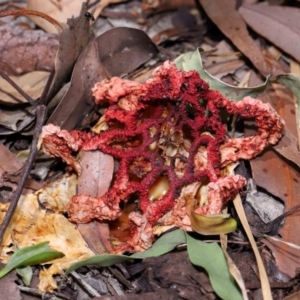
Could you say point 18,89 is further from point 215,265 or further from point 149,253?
point 215,265

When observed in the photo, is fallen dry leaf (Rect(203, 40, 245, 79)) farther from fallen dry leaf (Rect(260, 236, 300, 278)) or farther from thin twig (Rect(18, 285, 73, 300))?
thin twig (Rect(18, 285, 73, 300))

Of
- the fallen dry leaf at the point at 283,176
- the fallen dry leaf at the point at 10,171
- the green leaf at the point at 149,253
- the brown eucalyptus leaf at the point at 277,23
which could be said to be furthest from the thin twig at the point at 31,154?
the brown eucalyptus leaf at the point at 277,23

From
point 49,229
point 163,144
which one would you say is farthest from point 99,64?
point 49,229

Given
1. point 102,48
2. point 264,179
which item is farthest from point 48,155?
point 264,179

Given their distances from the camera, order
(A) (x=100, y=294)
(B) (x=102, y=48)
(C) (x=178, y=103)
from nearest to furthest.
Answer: (A) (x=100, y=294)
(C) (x=178, y=103)
(B) (x=102, y=48)

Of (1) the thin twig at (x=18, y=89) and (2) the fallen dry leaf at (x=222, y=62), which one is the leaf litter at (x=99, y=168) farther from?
(1) the thin twig at (x=18, y=89)

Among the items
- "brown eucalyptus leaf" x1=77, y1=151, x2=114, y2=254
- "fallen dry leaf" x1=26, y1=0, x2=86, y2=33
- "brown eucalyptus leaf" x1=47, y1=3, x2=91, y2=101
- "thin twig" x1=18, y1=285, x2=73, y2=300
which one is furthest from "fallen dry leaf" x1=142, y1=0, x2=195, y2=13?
"thin twig" x1=18, y1=285, x2=73, y2=300

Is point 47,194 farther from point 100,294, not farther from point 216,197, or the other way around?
point 216,197
